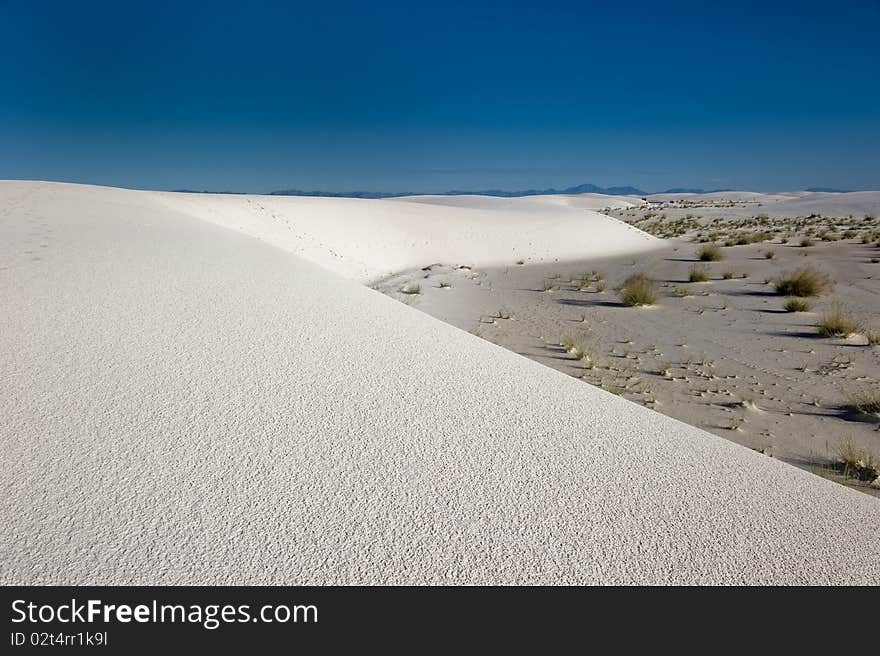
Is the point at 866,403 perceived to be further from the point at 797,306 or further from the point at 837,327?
the point at 797,306

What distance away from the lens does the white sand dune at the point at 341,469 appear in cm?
218

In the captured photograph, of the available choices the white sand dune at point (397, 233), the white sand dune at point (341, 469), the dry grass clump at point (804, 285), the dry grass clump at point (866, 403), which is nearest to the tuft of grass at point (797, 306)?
the dry grass clump at point (804, 285)

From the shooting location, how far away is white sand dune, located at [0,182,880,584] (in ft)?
7.14

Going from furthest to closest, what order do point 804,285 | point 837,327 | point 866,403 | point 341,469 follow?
point 804,285
point 837,327
point 866,403
point 341,469

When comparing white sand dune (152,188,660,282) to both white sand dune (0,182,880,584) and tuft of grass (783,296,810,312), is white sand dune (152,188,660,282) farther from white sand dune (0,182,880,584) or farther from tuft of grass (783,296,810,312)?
white sand dune (0,182,880,584)

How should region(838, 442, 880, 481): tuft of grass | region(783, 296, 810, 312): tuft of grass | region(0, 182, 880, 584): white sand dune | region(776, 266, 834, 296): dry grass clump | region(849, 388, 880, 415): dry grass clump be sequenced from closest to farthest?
region(0, 182, 880, 584): white sand dune < region(838, 442, 880, 481): tuft of grass < region(849, 388, 880, 415): dry grass clump < region(783, 296, 810, 312): tuft of grass < region(776, 266, 834, 296): dry grass clump

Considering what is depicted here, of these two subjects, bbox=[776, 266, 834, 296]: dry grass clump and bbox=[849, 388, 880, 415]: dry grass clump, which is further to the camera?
bbox=[776, 266, 834, 296]: dry grass clump

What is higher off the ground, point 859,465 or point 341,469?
point 341,469

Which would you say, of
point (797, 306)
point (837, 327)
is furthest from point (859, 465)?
point (797, 306)

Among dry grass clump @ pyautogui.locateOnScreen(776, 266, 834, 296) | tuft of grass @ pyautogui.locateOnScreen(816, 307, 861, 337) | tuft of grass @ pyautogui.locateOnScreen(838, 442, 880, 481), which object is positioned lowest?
tuft of grass @ pyautogui.locateOnScreen(838, 442, 880, 481)

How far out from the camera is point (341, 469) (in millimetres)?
2779

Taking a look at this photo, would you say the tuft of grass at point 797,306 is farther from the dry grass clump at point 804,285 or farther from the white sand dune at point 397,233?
the white sand dune at point 397,233

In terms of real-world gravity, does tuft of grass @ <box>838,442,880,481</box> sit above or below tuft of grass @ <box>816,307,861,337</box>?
below

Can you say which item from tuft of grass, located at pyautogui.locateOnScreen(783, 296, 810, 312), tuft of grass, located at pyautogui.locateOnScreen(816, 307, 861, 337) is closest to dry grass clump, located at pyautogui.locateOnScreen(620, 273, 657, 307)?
tuft of grass, located at pyautogui.locateOnScreen(783, 296, 810, 312)
